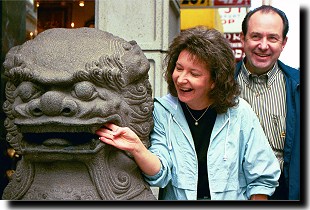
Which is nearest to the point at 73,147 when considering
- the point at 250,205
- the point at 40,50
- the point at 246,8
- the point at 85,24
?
the point at 40,50

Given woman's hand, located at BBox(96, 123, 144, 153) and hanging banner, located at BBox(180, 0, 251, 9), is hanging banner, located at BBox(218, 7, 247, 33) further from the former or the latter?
woman's hand, located at BBox(96, 123, 144, 153)

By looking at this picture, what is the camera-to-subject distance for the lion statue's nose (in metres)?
2.39

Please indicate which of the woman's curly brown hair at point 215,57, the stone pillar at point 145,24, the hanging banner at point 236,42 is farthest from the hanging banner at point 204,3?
the woman's curly brown hair at point 215,57

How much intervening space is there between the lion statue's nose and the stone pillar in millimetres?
1536

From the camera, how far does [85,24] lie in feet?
12.7

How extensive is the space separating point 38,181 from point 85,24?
1600 millimetres

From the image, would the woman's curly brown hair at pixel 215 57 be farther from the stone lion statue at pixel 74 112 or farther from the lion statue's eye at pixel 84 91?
the lion statue's eye at pixel 84 91

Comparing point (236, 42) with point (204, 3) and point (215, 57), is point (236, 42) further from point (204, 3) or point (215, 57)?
point (215, 57)

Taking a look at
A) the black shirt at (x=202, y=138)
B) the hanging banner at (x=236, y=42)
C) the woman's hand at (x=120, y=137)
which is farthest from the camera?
the hanging banner at (x=236, y=42)

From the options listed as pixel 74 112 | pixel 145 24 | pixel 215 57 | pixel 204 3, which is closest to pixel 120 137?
pixel 74 112

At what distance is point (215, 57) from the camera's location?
2592 mm

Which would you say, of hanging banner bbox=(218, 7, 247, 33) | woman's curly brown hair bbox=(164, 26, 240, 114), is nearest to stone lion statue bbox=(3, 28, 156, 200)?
woman's curly brown hair bbox=(164, 26, 240, 114)

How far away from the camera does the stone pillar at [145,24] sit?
3.88 meters

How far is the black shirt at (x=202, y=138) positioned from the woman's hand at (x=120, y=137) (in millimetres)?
317
